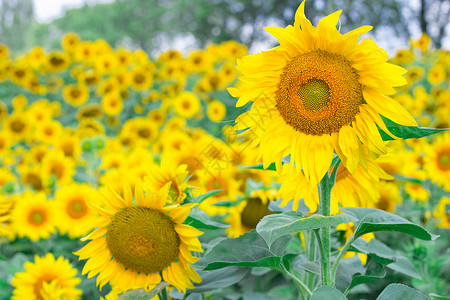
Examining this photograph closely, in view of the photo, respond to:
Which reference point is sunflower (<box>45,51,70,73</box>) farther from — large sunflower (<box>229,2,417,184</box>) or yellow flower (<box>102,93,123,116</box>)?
large sunflower (<box>229,2,417,184</box>)

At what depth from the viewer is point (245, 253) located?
3.29ft

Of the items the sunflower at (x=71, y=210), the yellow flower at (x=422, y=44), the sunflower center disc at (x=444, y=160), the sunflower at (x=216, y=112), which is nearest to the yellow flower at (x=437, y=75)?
the yellow flower at (x=422, y=44)

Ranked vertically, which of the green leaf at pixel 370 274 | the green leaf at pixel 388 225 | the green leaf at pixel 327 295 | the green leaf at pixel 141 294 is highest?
the green leaf at pixel 388 225

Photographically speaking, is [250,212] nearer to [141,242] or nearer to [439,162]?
[141,242]

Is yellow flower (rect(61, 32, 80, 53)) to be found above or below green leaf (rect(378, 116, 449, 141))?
above

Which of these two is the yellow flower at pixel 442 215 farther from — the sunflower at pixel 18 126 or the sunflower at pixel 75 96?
the sunflower at pixel 75 96

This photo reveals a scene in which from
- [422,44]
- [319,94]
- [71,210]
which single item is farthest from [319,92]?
[422,44]

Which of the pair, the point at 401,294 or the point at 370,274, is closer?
the point at 401,294

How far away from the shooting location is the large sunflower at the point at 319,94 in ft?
2.87

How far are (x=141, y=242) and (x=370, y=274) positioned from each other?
530mm

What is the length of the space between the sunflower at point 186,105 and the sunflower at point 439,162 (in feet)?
6.85

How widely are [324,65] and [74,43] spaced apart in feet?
15.4

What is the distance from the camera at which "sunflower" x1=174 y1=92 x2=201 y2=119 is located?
3.89 m

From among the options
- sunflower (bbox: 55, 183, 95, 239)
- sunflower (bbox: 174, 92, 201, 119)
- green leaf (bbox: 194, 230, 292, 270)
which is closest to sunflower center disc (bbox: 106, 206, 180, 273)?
green leaf (bbox: 194, 230, 292, 270)
